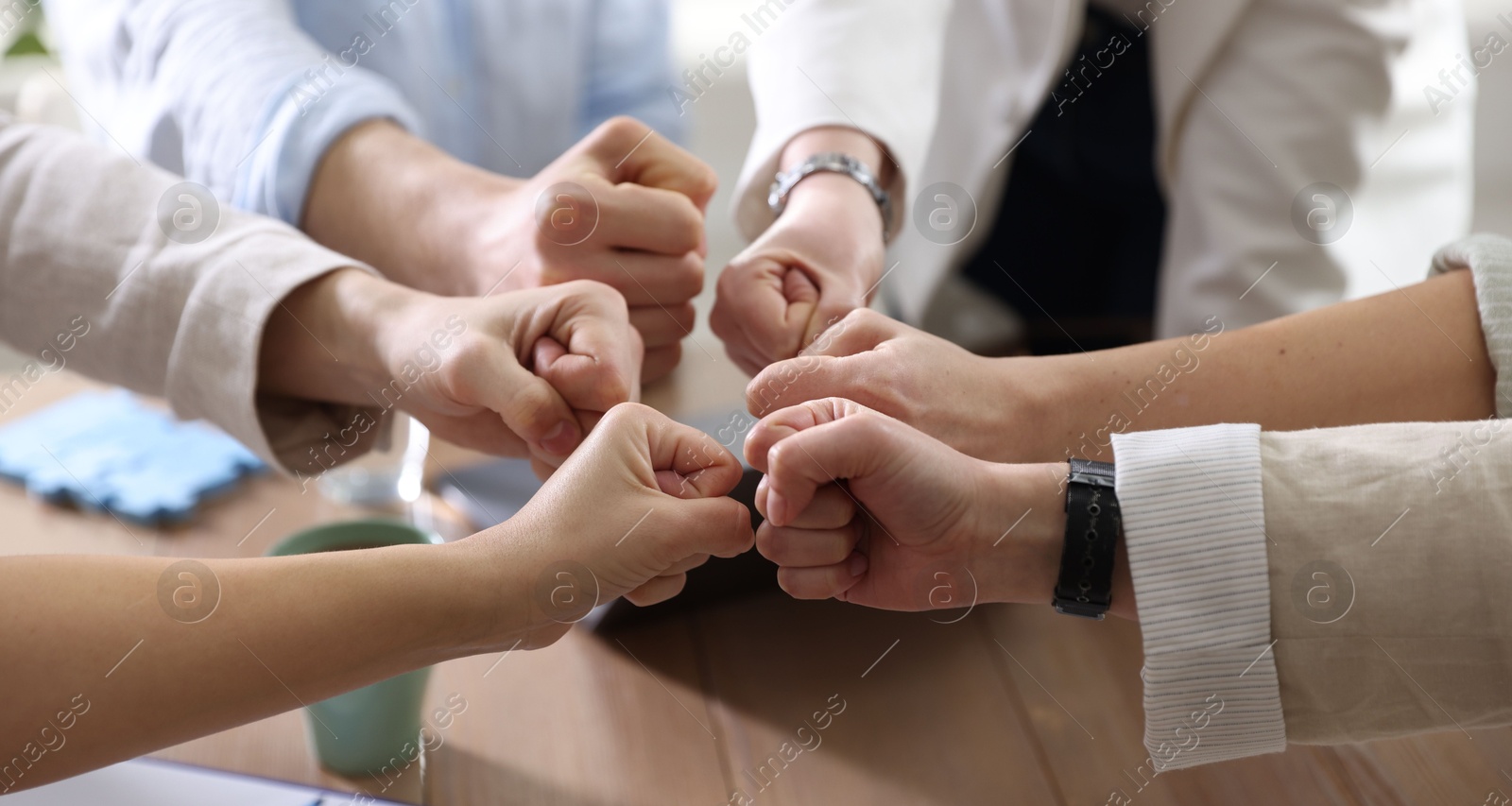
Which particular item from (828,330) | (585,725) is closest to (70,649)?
(585,725)

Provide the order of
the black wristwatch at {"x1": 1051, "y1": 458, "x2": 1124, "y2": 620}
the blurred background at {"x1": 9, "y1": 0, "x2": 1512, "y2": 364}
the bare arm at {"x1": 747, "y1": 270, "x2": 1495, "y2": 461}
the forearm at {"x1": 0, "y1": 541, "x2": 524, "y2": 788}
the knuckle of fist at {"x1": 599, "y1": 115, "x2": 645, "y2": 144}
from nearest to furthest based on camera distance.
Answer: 1. the forearm at {"x1": 0, "y1": 541, "x2": 524, "y2": 788}
2. the black wristwatch at {"x1": 1051, "y1": 458, "x2": 1124, "y2": 620}
3. the bare arm at {"x1": 747, "y1": 270, "x2": 1495, "y2": 461}
4. the knuckle of fist at {"x1": 599, "y1": 115, "x2": 645, "y2": 144}
5. the blurred background at {"x1": 9, "y1": 0, "x2": 1512, "y2": 364}

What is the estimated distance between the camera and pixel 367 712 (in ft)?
1.65

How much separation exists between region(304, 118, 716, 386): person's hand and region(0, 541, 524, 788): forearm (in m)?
0.26

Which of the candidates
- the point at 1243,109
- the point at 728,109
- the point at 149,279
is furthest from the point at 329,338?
the point at 728,109

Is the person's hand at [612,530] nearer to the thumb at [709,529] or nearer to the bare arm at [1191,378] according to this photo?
the thumb at [709,529]

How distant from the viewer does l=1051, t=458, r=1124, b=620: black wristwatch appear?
51 centimetres

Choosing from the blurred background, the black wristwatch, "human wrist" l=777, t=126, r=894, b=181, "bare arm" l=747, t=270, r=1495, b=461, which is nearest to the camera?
the black wristwatch

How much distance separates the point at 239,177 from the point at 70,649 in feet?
1.60

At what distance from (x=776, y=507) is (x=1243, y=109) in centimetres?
69

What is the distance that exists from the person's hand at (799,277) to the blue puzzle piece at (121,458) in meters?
0.35

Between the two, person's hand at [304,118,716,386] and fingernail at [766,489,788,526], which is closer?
fingernail at [766,489,788,526]

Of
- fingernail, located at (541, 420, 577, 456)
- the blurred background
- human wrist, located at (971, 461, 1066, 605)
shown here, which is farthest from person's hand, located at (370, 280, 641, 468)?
the blurred background

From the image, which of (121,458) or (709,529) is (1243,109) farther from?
(121,458)

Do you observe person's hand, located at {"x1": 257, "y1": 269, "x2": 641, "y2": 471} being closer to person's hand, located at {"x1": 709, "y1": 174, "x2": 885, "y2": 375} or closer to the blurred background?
person's hand, located at {"x1": 709, "y1": 174, "x2": 885, "y2": 375}
